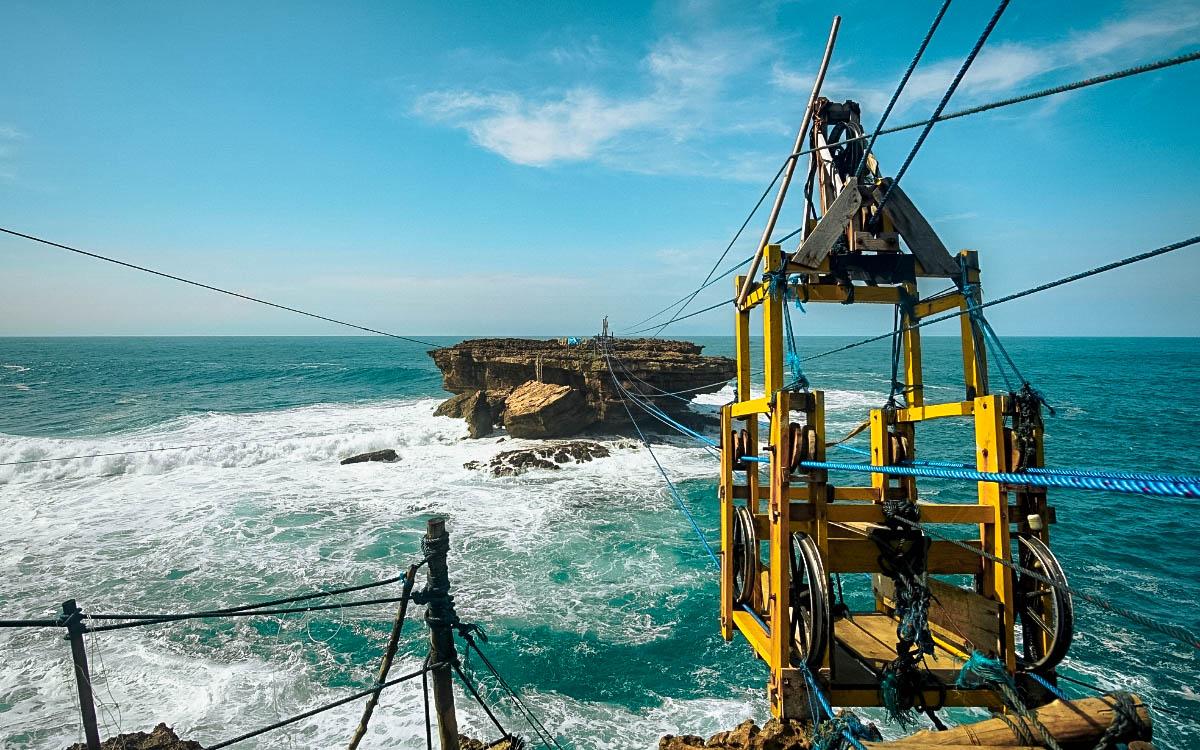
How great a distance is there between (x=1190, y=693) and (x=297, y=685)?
16783 millimetres

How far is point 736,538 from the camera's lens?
6582 mm

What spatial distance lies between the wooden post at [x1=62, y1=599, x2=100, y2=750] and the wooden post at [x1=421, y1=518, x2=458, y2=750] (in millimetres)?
2459

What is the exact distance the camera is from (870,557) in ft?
16.1

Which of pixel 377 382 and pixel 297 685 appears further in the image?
pixel 377 382

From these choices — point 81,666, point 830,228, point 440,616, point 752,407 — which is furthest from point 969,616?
point 81,666

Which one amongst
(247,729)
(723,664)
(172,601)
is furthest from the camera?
(172,601)

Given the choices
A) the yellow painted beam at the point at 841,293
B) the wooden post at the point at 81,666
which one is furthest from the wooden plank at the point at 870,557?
the wooden post at the point at 81,666

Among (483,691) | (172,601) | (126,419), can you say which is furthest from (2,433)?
(483,691)

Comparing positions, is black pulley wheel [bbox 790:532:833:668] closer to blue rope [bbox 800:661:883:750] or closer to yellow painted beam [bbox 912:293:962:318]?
blue rope [bbox 800:661:883:750]

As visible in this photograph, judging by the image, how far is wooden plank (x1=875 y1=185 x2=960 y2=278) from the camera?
17.9 ft

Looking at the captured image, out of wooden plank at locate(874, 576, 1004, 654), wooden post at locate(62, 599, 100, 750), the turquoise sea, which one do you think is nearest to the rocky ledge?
the turquoise sea

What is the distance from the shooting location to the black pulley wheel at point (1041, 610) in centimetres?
443

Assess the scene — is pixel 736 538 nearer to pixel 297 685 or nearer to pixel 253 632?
pixel 297 685

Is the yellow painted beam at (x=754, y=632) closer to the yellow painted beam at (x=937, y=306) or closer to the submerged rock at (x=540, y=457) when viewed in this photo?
the yellow painted beam at (x=937, y=306)
